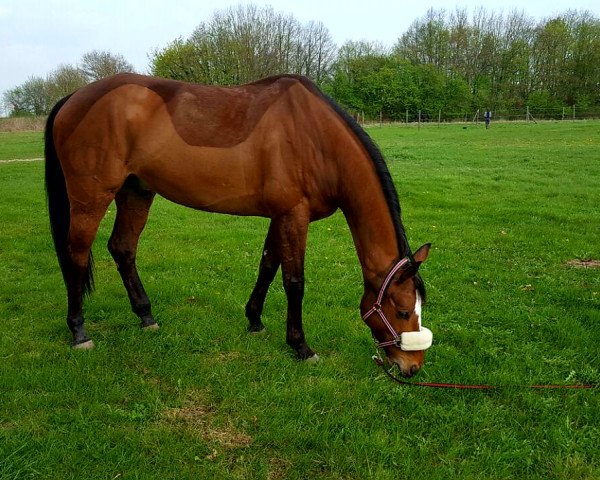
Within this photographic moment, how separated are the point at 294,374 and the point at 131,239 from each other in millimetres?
2086

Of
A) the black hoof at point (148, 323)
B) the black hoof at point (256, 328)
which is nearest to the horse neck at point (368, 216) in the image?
the black hoof at point (256, 328)

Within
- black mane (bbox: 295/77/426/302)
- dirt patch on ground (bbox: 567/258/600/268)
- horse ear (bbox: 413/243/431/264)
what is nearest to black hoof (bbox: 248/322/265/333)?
black mane (bbox: 295/77/426/302)

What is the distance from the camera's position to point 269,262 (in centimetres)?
428

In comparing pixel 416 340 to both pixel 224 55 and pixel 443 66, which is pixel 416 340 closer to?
pixel 224 55

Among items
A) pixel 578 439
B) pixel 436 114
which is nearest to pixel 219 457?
pixel 578 439

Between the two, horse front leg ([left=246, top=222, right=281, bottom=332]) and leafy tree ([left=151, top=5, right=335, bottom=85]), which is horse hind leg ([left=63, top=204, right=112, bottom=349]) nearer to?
horse front leg ([left=246, top=222, right=281, bottom=332])

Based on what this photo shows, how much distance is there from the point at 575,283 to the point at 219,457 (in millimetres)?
4740

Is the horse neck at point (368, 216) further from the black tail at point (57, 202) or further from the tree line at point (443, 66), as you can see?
the tree line at point (443, 66)

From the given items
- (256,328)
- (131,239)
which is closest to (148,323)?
(131,239)

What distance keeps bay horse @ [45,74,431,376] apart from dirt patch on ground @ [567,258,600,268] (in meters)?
4.10

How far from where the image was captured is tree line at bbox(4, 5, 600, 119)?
1950 inches

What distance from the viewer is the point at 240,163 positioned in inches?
146

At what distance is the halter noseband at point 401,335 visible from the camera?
10.3ft

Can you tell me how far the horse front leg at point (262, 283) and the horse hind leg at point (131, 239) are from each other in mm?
917
